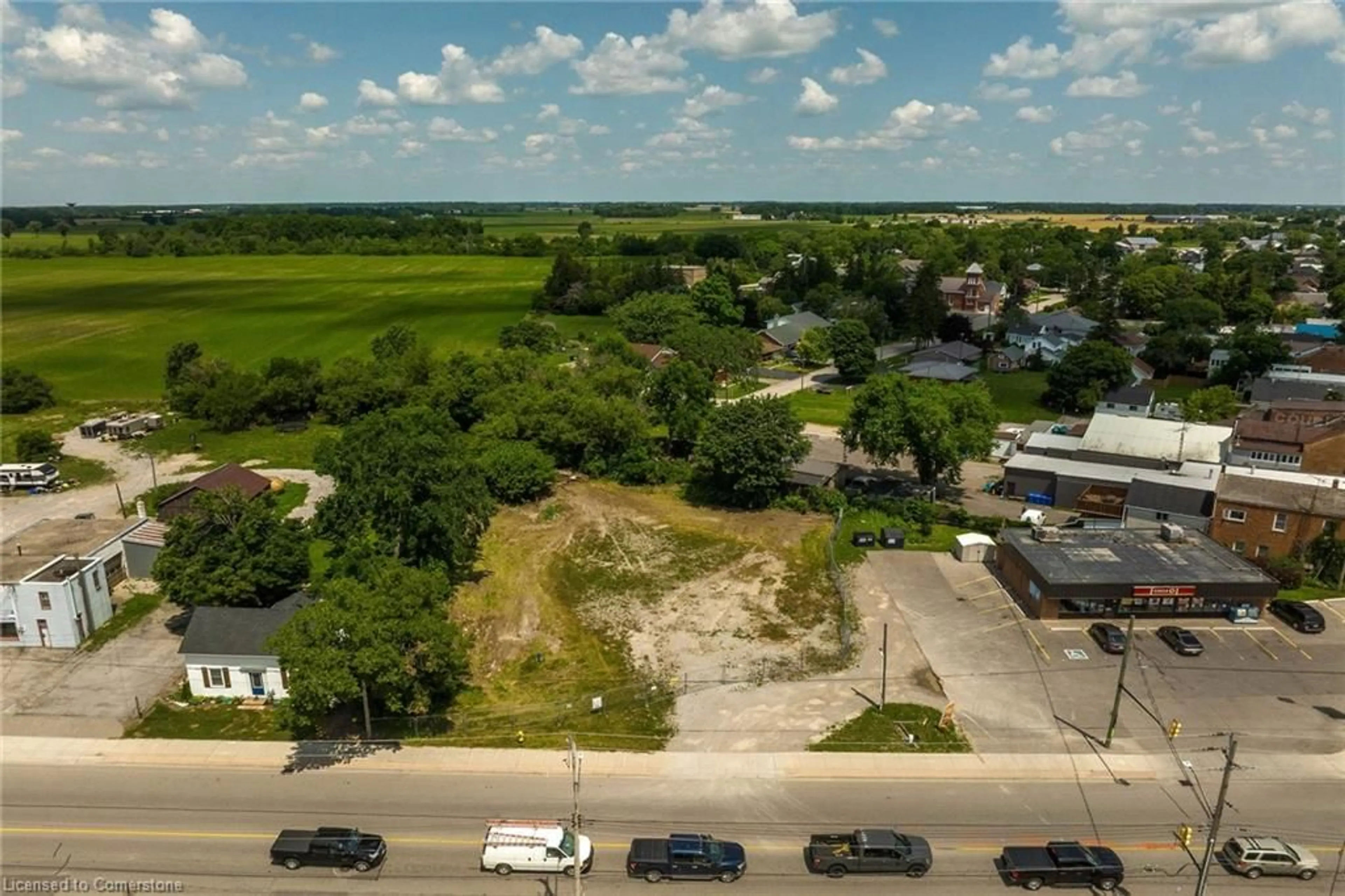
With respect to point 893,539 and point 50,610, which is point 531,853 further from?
point 893,539

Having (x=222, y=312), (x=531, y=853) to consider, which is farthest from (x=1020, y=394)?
(x=222, y=312)

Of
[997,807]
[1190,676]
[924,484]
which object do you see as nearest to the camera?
[997,807]

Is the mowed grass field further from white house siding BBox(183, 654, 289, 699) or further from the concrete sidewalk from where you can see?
the concrete sidewalk

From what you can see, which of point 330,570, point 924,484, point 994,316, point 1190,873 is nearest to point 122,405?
point 330,570

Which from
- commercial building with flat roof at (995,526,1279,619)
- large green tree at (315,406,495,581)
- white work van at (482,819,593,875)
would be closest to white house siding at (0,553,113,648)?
large green tree at (315,406,495,581)

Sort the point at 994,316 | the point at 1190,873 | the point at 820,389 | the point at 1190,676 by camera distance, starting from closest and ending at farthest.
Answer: the point at 1190,873, the point at 1190,676, the point at 820,389, the point at 994,316

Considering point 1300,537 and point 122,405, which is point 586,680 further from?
point 122,405

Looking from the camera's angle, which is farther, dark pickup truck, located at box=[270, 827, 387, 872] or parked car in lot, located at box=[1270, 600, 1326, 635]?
parked car in lot, located at box=[1270, 600, 1326, 635]
